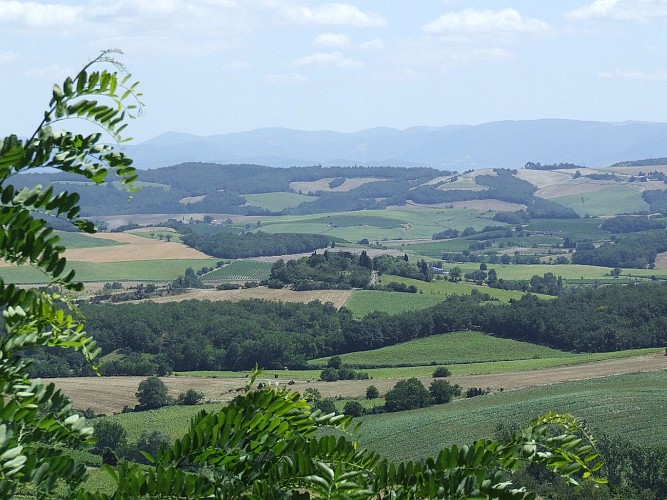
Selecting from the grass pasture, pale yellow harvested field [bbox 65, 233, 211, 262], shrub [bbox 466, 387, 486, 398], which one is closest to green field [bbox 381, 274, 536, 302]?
the grass pasture

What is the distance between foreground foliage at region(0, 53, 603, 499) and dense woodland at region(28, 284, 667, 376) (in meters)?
91.5

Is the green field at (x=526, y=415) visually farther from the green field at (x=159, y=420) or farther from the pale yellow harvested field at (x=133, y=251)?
the pale yellow harvested field at (x=133, y=251)

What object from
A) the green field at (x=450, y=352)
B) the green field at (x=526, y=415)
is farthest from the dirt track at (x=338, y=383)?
the green field at (x=450, y=352)

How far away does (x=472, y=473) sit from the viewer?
208 inches

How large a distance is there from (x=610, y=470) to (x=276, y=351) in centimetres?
5818

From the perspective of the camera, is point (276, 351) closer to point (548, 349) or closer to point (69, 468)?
point (548, 349)

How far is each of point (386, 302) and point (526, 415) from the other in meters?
62.7

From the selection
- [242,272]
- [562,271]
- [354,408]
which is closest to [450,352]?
[354,408]

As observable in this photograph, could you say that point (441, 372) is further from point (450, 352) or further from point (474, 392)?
point (450, 352)

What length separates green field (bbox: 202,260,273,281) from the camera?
155175 millimetres

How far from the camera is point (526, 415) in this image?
211ft

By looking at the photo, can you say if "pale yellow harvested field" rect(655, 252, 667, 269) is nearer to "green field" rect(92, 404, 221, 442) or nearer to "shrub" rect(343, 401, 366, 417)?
"shrub" rect(343, 401, 366, 417)

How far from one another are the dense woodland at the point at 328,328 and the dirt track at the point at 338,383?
37.5 ft

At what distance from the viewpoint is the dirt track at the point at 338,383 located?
77125mm
